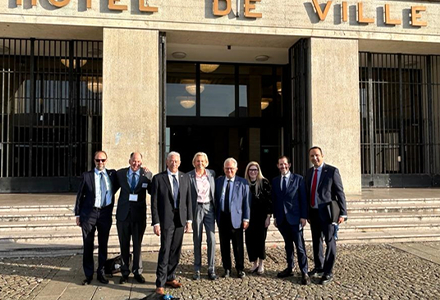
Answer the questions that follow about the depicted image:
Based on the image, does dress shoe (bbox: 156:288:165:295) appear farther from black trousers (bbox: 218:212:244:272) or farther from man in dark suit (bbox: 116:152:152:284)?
black trousers (bbox: 218:212:244:272)

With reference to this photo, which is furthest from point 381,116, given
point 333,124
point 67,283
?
point 67,283

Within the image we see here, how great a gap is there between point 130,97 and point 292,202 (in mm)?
5490

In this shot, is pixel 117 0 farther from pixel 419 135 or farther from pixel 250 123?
pixel 419 135

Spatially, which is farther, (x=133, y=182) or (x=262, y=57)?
(x=262, y=57)

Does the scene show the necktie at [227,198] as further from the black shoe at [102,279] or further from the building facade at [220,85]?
the building facade at [220,85]

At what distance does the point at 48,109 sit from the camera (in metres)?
10.5

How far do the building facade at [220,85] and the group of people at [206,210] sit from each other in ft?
13.5

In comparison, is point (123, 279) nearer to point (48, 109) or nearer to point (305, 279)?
point (305, 279)

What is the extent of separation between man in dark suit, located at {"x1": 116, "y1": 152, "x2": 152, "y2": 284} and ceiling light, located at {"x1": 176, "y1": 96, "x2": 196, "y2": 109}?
26.2 feet

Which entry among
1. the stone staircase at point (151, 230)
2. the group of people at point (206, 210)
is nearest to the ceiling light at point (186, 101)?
the stone staircase at point (151, 230)

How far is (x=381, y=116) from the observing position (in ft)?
38.9

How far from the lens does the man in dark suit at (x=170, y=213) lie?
4250 millimetres

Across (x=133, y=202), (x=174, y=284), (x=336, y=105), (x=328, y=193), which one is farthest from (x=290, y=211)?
(x=336, y=105)

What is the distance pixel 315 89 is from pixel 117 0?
5.57 metres
